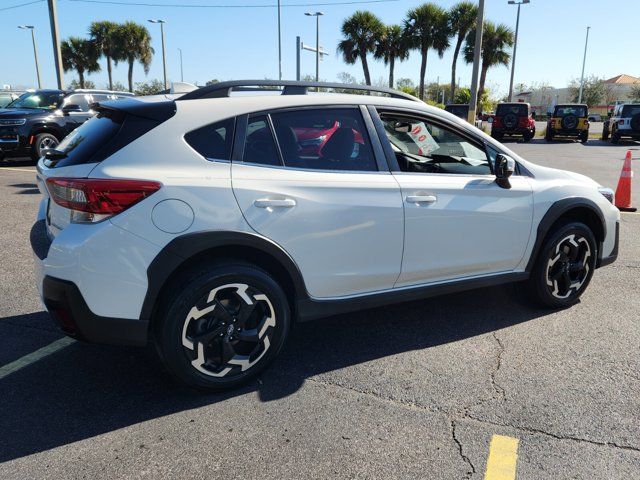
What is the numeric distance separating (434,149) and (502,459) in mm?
2783

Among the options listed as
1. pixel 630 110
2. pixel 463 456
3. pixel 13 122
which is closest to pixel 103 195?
pixel 463 456

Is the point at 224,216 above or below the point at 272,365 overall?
above

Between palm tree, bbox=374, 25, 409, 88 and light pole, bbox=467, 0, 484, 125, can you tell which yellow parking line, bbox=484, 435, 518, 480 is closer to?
light pole, bbox=467, 0, 484, 125

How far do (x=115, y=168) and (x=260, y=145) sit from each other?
0.79 metres

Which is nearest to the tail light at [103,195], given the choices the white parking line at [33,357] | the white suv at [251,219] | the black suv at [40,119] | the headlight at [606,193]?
the white suv at [251,219]

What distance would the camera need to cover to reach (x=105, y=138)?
2842mm

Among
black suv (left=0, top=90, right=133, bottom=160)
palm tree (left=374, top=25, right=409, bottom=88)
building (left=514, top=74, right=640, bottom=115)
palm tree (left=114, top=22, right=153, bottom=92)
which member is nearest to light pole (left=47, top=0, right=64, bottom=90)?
black suv (left=0, top=90, right=133, bottom=160)

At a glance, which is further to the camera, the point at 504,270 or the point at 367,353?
the point at 504,270

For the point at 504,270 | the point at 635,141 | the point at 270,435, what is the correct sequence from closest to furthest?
the point at 270,435, the point at 504,270, the point at 635,141

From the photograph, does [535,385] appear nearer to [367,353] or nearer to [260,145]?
[367,353]

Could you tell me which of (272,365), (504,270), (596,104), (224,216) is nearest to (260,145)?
(224,216)

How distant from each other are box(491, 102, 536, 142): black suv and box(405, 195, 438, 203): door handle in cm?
2467

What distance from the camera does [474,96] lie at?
61.4ft

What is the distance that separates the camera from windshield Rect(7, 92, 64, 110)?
1264 cm
